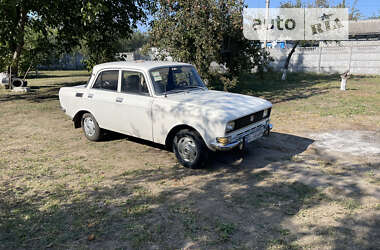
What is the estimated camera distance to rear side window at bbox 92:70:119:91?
5984 mm

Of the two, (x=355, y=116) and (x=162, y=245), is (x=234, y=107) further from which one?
(x=355, y=116)

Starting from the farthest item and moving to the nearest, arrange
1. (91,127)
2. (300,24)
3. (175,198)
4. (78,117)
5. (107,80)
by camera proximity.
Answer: (300,24) < (78,117) < (91,127) < (107,80) < (175,198)

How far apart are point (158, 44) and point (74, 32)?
4.59m

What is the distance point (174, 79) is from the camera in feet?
19.0

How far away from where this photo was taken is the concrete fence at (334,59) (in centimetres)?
2347

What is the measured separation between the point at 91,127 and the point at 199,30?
6967 mm

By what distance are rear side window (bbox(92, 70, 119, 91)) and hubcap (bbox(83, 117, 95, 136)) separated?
0.80 m

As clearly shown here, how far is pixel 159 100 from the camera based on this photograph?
526cm

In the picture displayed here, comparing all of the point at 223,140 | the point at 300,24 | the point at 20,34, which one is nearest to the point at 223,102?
the point at 223,140

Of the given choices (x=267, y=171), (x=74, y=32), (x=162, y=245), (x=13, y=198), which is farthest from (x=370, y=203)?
(x=74, y=32)

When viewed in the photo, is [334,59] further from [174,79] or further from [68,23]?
[174,79]

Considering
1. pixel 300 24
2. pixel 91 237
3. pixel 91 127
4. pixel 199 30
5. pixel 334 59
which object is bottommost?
pixel 91 237

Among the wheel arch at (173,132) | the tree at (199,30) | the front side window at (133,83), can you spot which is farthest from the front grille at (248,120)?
the tree at (199,30)

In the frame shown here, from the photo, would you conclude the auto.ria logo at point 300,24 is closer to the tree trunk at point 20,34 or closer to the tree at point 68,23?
the tree at point 68,23
